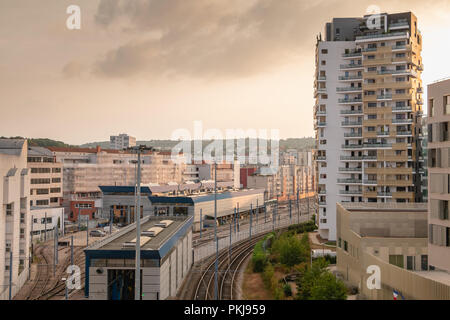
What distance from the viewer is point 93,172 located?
258 ft

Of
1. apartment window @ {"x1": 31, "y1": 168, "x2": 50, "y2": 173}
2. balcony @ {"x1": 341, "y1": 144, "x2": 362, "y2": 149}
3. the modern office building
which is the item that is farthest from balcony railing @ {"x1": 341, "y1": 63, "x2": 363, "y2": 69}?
the modern office building

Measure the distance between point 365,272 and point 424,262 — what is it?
189 inches

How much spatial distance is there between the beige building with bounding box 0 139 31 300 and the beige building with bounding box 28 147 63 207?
1059 inches

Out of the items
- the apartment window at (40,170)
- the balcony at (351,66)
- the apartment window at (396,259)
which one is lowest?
the apartment window at (396,259)

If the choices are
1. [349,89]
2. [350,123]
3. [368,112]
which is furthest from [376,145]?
[349,89]

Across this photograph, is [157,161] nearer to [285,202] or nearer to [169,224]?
[285,202]

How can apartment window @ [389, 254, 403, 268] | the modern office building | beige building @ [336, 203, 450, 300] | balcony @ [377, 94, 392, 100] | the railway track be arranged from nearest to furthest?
beige building @ [336, 203, 450, 300] → apartment window @ [389, 254, 403, 268] → the railway track → balcony @ [377, 94, 392, 100] → the modern office building

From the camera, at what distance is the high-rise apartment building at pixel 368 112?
146ft

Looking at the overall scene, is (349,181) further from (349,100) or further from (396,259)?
(396,259)

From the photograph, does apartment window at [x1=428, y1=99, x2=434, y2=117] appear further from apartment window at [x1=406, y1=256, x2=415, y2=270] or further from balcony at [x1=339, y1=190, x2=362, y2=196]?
balcony at [x1=339, y1=190, x2=362, y2=196]

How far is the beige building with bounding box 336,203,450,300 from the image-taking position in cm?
1739

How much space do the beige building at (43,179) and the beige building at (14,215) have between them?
2690 cm

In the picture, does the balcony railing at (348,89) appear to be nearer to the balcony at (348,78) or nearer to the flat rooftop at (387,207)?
the balcony at (348,78)

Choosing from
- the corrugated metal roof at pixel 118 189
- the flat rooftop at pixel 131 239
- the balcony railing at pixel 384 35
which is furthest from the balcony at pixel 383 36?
the corrugated metal roof at pixel 118 189
